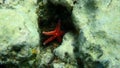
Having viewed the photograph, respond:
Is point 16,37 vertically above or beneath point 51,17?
beneath

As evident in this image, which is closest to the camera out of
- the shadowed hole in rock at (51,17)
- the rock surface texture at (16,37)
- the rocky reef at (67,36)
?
the rocky reef at (67,36)

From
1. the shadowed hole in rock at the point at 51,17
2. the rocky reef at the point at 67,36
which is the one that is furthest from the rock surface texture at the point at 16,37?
the shadowed hole in rock at the point at 51,17

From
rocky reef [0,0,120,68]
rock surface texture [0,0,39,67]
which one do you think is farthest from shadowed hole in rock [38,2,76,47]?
rock surface texture [0,0,39,67]

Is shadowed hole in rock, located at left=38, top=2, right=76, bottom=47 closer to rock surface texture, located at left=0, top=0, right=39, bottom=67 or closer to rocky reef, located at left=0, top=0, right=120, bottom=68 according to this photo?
rocky reef, located at left=0, top=0, right=120, bottom=68

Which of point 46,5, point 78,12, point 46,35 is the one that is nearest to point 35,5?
point 46,5

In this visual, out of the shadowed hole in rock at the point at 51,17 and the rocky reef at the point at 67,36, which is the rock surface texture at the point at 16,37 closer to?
the rocky reef at the point at 67,36

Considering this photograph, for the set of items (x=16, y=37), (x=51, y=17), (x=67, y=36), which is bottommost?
(x=67, y=36)

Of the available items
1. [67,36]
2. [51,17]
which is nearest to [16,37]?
[67,36]

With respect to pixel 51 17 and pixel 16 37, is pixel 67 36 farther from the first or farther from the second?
pixel 16 37
